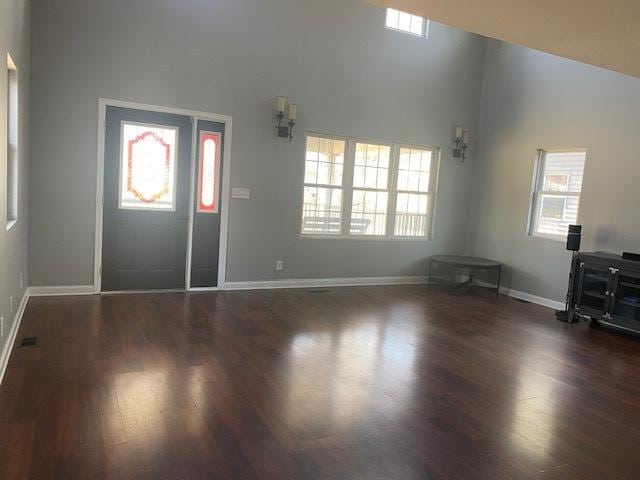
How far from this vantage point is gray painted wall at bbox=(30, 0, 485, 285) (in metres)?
4.91

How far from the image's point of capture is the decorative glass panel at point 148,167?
206 inches

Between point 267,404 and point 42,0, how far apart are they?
459 cm

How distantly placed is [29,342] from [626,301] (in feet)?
18.4

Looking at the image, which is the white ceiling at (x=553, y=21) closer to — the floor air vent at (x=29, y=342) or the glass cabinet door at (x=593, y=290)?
the glass cabinet door at (x=593, y=290)

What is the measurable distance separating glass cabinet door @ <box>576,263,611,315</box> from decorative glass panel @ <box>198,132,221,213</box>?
4392 mm

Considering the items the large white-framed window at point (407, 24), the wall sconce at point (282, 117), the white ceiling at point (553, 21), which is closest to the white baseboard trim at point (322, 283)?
the wall sconce at point (282, 117)

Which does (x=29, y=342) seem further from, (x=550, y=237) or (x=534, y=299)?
(x=550, y=237)

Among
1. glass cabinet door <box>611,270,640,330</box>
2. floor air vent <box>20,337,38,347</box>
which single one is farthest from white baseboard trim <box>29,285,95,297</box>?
glass cabinet door <box>611,270,640,330</box>

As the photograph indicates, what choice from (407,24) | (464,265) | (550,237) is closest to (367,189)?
(464,265)

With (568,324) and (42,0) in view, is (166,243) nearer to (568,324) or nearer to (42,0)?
(42,0)

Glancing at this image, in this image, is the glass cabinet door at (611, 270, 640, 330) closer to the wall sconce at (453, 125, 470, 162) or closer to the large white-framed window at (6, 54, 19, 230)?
the wall sconce at (453, 125, 470, 162)

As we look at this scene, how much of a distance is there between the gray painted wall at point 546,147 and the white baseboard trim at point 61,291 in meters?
5.51

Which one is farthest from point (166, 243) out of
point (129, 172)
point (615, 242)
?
point (615, 242)

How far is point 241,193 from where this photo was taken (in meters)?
5.81
